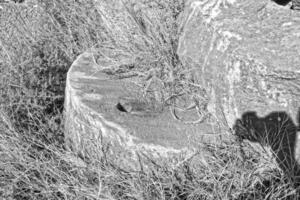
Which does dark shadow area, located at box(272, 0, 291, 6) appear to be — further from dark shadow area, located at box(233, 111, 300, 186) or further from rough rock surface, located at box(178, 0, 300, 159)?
dark shadow area, located at box(233, 111, 300, 186)

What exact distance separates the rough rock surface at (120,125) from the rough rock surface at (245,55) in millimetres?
235

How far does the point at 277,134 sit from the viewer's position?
1.87 meters

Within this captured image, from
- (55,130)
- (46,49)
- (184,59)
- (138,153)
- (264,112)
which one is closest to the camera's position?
(264,112)

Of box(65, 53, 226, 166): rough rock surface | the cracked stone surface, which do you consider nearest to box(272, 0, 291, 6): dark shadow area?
the cracked stone surface

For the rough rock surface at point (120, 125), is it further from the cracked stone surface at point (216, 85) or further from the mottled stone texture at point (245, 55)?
the mottled stone texture at point (245, 55)

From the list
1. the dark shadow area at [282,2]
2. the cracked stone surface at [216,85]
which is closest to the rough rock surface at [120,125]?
the cracked stone surface at [216,85]

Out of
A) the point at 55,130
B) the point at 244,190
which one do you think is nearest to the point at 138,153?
the point at 244,190

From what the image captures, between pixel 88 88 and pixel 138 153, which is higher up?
pixel 88 88

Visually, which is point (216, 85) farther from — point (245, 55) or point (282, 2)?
point (282, 2)

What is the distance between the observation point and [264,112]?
6.05ft

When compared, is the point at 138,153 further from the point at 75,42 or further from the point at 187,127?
the point at 75,42

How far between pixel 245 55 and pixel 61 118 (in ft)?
4.51

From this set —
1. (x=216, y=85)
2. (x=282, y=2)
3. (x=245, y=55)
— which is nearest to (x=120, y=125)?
(x=216, y=85)

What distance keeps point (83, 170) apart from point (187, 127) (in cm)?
60
